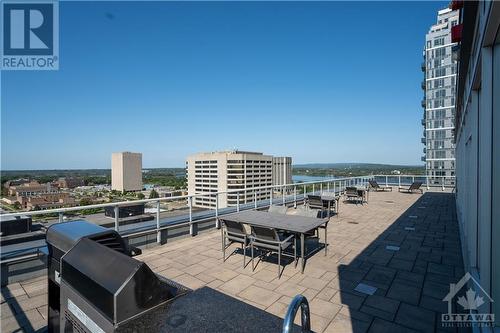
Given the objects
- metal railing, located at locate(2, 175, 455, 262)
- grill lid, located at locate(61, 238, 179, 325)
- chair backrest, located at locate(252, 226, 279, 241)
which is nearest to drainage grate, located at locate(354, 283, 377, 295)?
chair backrest, located at locate(252, 226, 279, 241)

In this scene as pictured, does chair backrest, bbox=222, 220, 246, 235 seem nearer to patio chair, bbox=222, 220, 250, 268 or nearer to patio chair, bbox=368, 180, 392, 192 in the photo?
patio chair, bbox=222, 220, 250, 268

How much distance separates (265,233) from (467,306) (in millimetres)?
2497

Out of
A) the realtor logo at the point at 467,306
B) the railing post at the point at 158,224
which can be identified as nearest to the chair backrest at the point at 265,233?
the realtor logo at the point at 467,306

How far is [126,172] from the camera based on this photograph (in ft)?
197

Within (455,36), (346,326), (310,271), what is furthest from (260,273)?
(455,36)

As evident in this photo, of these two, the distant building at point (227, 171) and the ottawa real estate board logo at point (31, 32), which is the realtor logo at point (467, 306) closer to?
the ottawa real estate board logo at point (31, 32)

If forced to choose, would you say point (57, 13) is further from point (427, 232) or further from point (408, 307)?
point (427, 232)

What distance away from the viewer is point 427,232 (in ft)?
21.6

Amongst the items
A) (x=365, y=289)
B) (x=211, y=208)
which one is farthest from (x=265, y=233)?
(x=211, y=208)

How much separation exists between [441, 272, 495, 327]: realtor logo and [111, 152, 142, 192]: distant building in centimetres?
6122

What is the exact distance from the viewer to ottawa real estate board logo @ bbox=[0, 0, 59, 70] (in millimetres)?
7582

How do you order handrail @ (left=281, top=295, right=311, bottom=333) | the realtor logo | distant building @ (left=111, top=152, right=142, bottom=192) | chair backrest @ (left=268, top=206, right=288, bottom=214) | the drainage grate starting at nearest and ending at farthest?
handrail @ (left=281, top=295, right=311, bottom=333) → the realtor logo → the drainage grate → chair backrest @ (left=268, top=206, right=288, bottom=214) → distant building @ (left=111, top=152, right=142, bottom=192)

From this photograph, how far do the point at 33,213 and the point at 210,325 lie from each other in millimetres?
4253

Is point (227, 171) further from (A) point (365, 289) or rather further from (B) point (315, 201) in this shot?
(A) point (365, 289)
